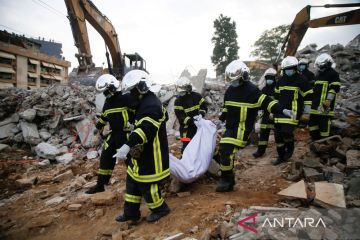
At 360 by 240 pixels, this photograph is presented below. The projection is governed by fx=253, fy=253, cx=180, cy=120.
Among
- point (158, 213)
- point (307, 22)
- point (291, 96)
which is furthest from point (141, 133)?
point (307, 22)

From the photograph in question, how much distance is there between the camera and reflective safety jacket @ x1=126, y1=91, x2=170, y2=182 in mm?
2670

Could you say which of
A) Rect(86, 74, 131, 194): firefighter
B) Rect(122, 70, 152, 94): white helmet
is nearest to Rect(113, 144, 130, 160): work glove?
Rect(122, 70, 152, 94): white helmet

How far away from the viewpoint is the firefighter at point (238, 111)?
131 inches

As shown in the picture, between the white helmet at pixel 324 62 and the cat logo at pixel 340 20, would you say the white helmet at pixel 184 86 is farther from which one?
the cat logo at pixel 340 20

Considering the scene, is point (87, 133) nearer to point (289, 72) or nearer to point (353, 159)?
point (289, 72)

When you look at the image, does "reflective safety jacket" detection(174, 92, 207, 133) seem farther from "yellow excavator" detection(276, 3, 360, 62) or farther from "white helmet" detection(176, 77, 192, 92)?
"yellow excavator" detection(276, 3, 360, 62)

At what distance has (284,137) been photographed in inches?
170

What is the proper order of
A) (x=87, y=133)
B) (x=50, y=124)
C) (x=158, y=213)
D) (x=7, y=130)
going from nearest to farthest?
(x=158, y=213) < (x=87, y=133) < (x=7, y=130) < (x=50, y=124)

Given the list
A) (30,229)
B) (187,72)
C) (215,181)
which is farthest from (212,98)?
(30,229)

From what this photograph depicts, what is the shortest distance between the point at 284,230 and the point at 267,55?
3294cm

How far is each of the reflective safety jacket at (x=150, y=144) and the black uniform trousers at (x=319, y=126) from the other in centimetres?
351

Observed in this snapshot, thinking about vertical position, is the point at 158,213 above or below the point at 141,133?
below

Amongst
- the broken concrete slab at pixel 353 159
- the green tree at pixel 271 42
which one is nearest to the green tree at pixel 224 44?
the green tree at pixel 271 42

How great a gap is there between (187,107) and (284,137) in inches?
70.5
